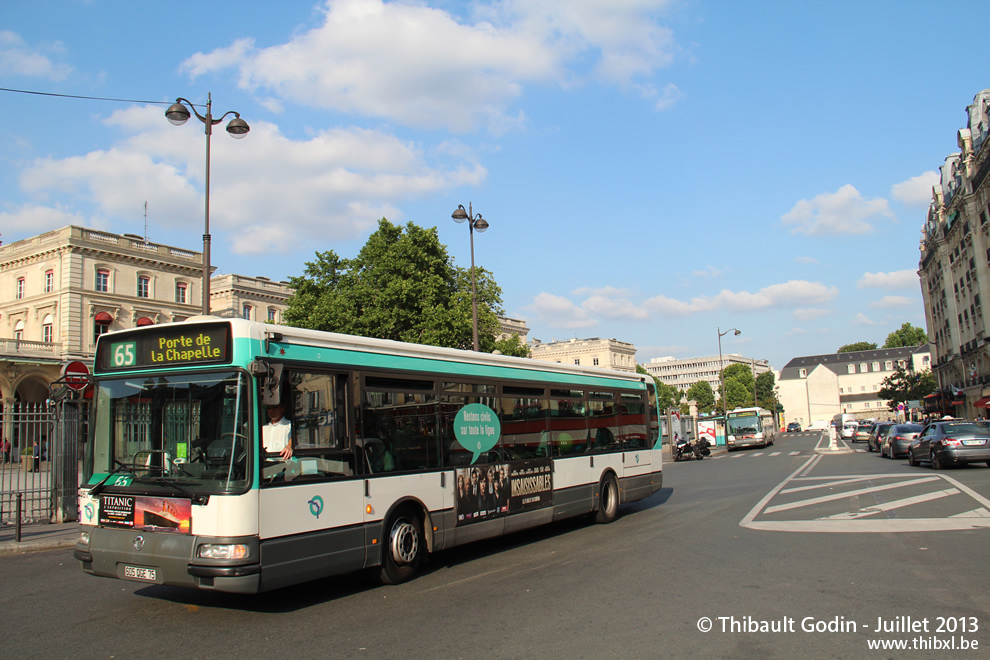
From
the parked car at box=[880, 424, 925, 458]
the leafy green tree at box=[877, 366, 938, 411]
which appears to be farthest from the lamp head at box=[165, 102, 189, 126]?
the leafy green tree at box=[877, 366, 938, 411]

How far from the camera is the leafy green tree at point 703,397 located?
136m

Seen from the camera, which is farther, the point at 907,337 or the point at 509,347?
the point at 907,337

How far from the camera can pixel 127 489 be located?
6848 mm

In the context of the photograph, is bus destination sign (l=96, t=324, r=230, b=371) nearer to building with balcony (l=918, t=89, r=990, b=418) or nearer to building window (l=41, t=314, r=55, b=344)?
building window (l=41, t=314, r=55, b=344)

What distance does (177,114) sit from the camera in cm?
1417

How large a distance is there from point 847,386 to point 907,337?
72.5 ft

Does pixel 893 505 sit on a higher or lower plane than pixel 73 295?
lower

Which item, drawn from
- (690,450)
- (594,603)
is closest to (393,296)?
(690,450)

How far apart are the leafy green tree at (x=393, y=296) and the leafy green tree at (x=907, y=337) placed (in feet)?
439

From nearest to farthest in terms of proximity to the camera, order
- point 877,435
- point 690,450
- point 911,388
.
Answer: point 877,435, point 690,450, point 911,388

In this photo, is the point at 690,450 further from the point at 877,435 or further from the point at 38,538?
the point at 38,538

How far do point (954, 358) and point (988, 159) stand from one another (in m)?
26.9

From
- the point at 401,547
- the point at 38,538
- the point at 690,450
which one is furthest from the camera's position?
the point at 690,450

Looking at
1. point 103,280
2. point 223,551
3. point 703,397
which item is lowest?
point 223,551
